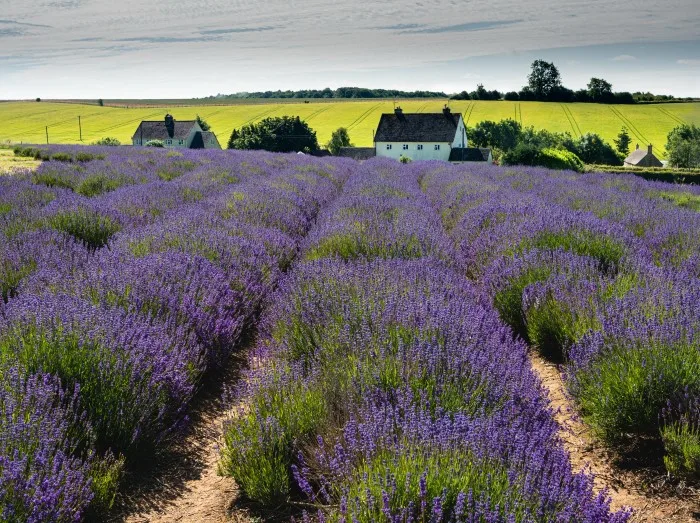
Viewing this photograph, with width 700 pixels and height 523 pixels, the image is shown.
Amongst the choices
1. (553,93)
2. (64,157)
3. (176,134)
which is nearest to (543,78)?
(553,93)

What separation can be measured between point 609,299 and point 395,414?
2.53 meters

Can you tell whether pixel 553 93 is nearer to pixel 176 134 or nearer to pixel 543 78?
pixel 543 78

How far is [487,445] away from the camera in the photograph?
2045 millimetres

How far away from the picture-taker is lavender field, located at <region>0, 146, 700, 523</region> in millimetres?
1999

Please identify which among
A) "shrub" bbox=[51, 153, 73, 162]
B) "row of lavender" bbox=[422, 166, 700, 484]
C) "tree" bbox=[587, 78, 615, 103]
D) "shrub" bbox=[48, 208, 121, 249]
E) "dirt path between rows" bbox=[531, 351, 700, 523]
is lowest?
"dirt path between rows" bbox=[531, 351, 700, 523]

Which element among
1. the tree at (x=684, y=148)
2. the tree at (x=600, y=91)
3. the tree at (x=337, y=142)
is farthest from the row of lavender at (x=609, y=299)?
the tree at (x=600, y=91)

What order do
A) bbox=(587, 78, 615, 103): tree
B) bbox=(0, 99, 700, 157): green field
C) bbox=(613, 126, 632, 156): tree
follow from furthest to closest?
bbox=(587, 78, 615, 103): tree < bbox=(0, 99, 700, 157): green field < bbox=(613, 126, 632, 156): tree

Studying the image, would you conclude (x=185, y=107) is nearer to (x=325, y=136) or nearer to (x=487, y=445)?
(x=325, y=136)

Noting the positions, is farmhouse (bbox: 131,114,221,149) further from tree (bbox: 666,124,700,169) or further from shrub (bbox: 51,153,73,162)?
tree (bbox: 666,124,700,169)

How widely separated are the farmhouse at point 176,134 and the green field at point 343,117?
5.89m

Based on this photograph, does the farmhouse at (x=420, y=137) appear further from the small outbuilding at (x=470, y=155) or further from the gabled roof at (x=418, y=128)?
the small outbuilding at (x=470, y=155)

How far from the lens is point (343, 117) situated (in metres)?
77.4

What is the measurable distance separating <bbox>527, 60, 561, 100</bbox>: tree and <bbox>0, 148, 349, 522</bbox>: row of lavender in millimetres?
90281

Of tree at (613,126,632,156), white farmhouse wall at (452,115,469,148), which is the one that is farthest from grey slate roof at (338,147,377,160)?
tree at (613,126,632,156)
